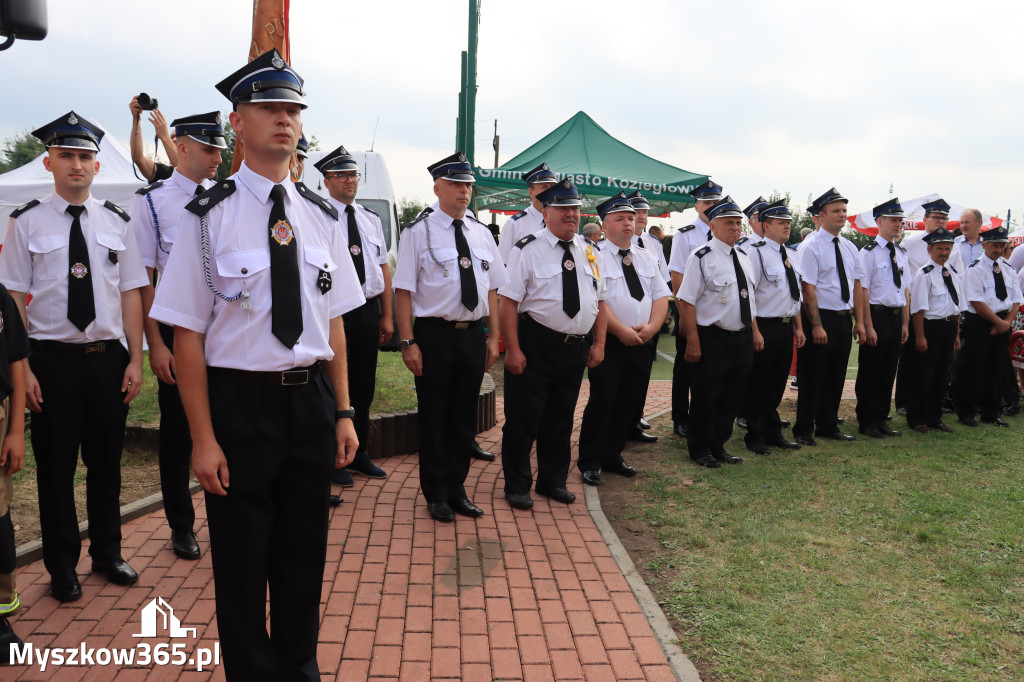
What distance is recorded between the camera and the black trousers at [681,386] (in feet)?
25.2

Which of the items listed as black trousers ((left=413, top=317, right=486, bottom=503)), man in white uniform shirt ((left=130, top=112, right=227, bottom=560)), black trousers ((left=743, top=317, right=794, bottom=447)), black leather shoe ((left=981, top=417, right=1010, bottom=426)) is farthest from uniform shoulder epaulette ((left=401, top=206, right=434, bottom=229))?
black leather shoe ((left=981, top=417, right=1010, bottom=426))

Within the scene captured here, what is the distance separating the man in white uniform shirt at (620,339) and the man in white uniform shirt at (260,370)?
3570 millimetres

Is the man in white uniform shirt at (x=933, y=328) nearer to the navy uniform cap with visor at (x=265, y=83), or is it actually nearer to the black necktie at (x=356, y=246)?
the black necktie at (x=356, y=246)

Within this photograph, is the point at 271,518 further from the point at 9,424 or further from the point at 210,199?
the point at 9,424

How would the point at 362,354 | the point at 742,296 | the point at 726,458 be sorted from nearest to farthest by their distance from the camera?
the point at 362,354
the point at 742,296
the point at 726,458

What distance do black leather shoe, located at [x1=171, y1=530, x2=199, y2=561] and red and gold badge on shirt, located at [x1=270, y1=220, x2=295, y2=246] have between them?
101 inches

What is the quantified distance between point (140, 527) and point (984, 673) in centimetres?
472

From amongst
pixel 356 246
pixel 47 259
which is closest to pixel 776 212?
pixel 356 246

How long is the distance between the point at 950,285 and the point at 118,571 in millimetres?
8338

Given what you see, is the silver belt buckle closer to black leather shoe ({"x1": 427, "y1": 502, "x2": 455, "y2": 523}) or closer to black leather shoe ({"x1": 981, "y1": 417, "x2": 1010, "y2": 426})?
black leather shoe ({"x1": 427, "y1": 502, "x2": 455, "y2": 523})

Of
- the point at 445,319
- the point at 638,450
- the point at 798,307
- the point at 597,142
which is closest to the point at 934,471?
the point at 798,307

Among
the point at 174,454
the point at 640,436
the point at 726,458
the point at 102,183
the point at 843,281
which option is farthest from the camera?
the point at 102,183

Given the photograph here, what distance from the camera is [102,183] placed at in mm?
10844

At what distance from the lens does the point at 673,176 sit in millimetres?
14586
